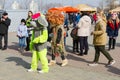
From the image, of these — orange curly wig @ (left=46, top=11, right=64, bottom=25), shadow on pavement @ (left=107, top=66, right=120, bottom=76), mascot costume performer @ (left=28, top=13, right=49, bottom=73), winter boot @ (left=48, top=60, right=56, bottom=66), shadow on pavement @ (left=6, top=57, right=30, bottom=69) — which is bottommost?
shadow on pavement @ (left=6, top=57, right=30, bottom=69)

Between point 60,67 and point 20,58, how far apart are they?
6.78 feet

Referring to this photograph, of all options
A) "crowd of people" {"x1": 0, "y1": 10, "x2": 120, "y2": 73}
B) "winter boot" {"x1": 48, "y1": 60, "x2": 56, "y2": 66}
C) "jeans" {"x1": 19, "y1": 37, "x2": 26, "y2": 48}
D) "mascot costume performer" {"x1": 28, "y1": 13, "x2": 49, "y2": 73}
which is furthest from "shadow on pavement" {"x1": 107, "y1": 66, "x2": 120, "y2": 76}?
"jeans" {"x1": 19, "y1": 37, "x2": 26, "y2": 48}

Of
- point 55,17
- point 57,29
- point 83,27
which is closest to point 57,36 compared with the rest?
point 57,29

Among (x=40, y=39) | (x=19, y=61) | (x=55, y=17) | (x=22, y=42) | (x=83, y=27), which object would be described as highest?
(x=55, y=17)

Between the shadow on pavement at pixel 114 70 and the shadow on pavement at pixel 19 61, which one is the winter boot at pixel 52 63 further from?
the shadow on pavement at pixel 114 70

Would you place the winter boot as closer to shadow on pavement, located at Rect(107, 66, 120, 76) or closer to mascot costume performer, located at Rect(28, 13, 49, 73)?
mascot costume performer, located at Rect(28, 13, 49, 73)

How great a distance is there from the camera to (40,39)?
8.76 m

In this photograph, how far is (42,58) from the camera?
8.84 meters

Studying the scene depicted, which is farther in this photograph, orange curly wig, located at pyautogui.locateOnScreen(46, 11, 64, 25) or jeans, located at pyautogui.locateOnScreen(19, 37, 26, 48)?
jeans, located at pyautogui.locateOnScreen(19, 37, 26, 48)

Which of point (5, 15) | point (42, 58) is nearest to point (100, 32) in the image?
point (42, 58)

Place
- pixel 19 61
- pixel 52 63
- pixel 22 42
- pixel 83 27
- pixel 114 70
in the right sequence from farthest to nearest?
pixel 22 42, pixel 83 27, pixel 19 61, pixel 52 63, pixel 114 70

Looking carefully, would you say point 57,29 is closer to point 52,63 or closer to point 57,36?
point 57,36

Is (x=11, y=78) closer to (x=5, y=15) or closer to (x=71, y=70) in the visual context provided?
(x=71, y=70)

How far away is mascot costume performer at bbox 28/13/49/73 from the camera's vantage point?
28.8 ft
